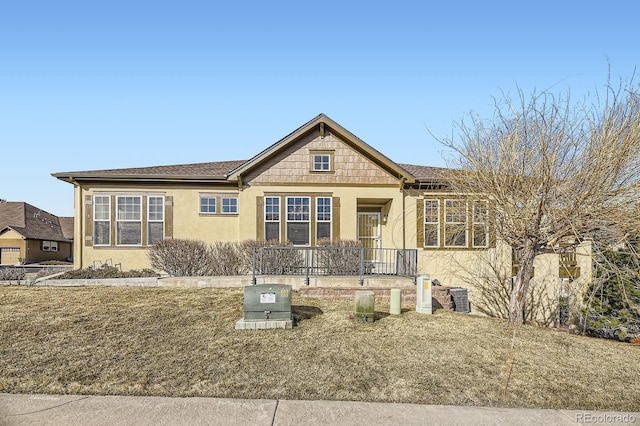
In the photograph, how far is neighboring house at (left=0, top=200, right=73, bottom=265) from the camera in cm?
3375

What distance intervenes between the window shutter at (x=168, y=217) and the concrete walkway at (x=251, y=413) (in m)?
9.87

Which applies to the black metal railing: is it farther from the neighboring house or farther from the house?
the neighboring house

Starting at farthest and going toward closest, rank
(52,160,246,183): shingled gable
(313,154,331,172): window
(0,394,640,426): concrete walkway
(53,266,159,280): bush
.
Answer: (313,154,331,172): window < (52,160,246,183): shingled gable < (53,266,159,280): bush < (0,394,640,426): concrete walkway

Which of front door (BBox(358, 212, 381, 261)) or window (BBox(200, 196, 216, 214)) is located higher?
window (BBox(200, 196, 216, 214))

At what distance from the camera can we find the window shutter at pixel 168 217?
14.3 meters

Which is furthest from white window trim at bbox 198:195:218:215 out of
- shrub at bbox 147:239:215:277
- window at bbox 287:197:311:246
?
window at bbox 287:197:311:246

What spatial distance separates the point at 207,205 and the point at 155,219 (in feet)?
6.45

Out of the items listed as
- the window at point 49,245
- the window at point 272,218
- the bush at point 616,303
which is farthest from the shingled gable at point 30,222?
the bush at point 616,303

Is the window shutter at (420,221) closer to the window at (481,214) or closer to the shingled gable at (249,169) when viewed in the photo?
the shingled gable at (249,169)

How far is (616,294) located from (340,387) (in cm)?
935

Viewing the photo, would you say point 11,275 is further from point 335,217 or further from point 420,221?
point 420,221

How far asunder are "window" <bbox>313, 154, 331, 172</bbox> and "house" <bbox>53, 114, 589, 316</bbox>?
4cm

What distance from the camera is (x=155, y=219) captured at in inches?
567

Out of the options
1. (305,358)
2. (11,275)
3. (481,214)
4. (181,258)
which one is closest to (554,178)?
(481,214)
